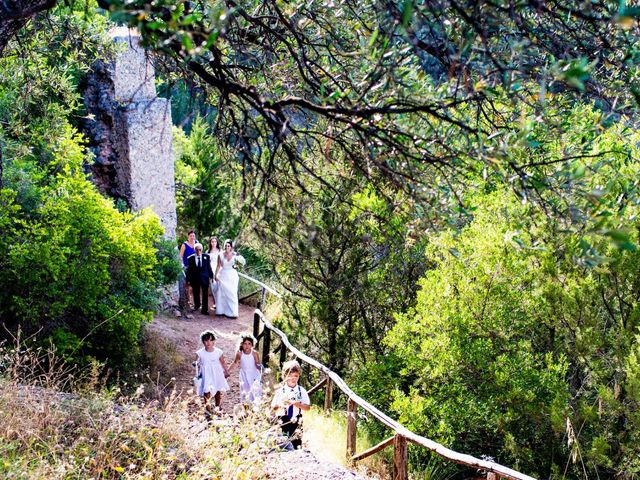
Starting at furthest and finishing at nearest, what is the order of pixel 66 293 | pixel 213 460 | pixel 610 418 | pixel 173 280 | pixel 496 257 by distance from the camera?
1. pixel 173 280
2. pixel 66 293
3. pixel 496 257
4. pixel 610 418
5. pixel 213 460

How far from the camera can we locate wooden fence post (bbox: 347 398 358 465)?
790 cm

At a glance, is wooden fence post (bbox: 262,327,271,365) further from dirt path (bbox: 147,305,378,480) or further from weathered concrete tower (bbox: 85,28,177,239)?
weathered concrete tower (bbox: 85,28,177,239)

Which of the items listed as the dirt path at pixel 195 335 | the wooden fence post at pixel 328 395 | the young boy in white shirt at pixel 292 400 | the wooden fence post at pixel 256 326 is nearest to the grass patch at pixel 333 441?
the wooden fence post at pixel 328 395

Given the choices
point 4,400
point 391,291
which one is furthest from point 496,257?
point 4,400

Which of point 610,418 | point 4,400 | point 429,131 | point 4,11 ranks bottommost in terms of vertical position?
point 610,418

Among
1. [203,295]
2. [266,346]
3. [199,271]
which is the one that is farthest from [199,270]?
[266,346]

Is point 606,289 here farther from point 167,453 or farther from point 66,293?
point 66,293

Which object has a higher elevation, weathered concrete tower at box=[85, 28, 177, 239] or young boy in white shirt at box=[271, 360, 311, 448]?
weathered concrete tower at box=[85, 28, 177, 239]

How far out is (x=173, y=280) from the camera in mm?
13125

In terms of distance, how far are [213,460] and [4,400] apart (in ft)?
5.39

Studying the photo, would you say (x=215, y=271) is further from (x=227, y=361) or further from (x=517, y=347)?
(x=517, y=347)

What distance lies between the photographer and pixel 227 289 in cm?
1590

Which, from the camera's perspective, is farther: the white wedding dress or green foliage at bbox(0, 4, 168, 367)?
the white wedding dress

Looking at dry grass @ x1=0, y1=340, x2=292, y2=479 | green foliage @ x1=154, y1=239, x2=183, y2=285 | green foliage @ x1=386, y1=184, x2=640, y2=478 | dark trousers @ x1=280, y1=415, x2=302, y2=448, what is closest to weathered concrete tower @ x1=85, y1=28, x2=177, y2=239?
green foliage @ x1=154, y1=239, x2=183, y2=285
